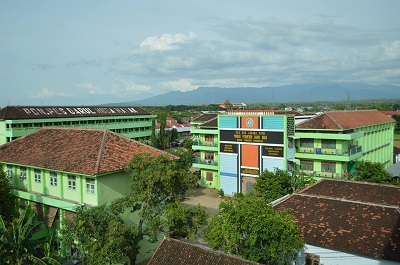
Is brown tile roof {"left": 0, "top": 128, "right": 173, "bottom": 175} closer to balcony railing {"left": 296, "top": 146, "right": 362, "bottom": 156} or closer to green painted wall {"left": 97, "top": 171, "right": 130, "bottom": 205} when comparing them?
green painted wall {"left": 97, "top": 171, "right": 130, "bottom": 205}

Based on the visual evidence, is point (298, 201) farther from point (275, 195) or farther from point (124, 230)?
point (124, 230)

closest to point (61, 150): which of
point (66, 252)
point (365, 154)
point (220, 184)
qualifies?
point (66, 252)

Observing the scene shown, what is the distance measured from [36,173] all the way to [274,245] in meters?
15.6

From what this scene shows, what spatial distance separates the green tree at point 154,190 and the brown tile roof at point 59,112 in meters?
32.6

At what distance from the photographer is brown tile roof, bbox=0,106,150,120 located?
143 feet

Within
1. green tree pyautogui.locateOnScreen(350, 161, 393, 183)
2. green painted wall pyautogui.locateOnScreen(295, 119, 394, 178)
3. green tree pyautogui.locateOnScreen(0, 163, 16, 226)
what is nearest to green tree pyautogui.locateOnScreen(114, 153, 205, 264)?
green tree pyautogui.locateOnScreen(0, 163, 16, 226)

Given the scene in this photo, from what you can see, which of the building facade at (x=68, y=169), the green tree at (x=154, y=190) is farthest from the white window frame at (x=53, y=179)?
the green tree at (x=154, y=190)

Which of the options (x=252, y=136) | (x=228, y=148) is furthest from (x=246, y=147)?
(x=228, y=148)

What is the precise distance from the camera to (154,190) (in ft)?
52.4

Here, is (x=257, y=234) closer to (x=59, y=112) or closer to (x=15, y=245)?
(x=15, y=245)

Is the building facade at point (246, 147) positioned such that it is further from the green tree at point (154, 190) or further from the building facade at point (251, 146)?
the green tree at point (154, 190)

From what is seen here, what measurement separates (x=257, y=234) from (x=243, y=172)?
66.5 ft

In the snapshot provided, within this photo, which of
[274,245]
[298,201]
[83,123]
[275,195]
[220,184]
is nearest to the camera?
[274,245]

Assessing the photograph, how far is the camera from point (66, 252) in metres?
20.8
